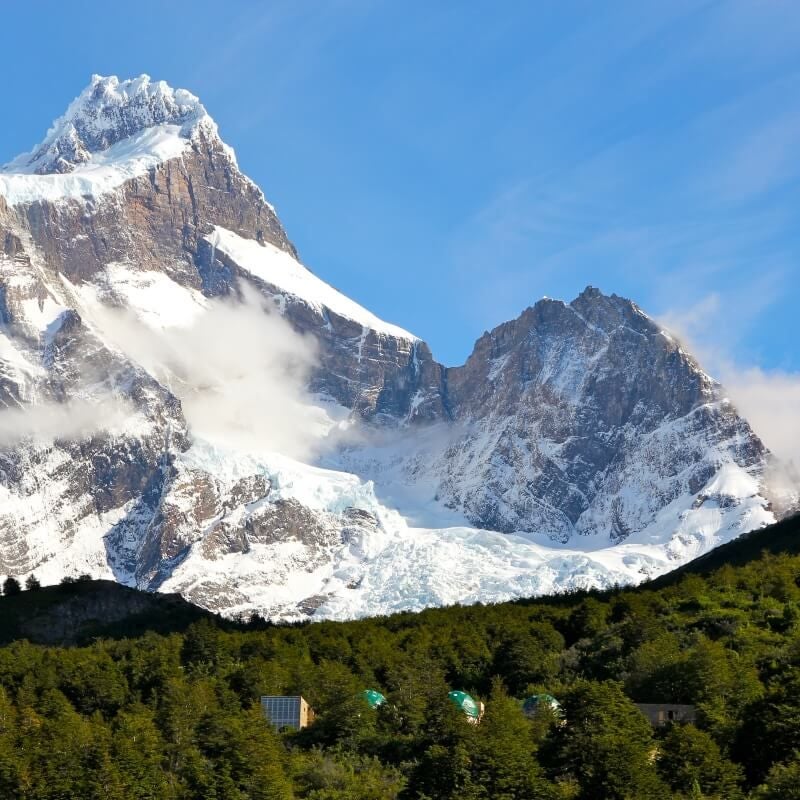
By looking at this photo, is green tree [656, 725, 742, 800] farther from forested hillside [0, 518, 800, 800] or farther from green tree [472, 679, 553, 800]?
green tree [472, 679, 553, 800]

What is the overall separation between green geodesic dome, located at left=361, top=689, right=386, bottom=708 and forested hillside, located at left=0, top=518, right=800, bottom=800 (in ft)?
4.18

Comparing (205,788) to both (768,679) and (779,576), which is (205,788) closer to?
(768,679)

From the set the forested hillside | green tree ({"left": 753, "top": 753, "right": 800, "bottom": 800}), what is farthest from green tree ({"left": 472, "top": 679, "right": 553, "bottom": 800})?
green tree ({"left": 753, "top": 753, "right": 800, "bottom": 800})

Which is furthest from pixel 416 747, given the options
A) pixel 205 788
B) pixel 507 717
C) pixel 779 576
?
pixel 779 576

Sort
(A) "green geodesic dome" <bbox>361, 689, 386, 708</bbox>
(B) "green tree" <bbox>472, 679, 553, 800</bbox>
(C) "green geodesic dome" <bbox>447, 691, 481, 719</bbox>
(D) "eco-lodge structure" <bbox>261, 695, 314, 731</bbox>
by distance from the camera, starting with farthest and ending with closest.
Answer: (A) "green geodesic dome" <bbox>361, 689, 386, 708</bbox> < (D) "eco-lodge structure" <bbox>261, 695, 314, 731</bbox> < (C) "green geodesic dome" <bbox>447, 691, 481, 719</bbox> < (B) "green tree" <bbox>472, 679, 553, 800</bbox>

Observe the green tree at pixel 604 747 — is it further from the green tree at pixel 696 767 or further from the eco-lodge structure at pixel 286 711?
the eco-lodge structure at pixel 286 711

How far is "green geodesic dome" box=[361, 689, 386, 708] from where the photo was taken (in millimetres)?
135625

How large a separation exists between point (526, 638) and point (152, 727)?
44.9 m

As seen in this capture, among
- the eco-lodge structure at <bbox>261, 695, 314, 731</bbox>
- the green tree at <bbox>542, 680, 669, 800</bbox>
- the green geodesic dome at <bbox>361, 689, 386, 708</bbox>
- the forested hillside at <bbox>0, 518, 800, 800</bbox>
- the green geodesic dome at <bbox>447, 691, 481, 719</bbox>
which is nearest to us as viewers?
the green tree at <bbox>542, 680, 669, 800</bbox>

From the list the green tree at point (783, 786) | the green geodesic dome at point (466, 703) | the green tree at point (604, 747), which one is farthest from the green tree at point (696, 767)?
the green geodesic dome at point (466, 703)

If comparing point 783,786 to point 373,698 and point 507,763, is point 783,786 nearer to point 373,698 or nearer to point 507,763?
point 507,763

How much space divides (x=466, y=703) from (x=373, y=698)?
9.51 meters

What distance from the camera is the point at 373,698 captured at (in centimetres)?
13812

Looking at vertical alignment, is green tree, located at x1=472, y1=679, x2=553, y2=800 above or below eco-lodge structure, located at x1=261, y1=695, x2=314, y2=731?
below
